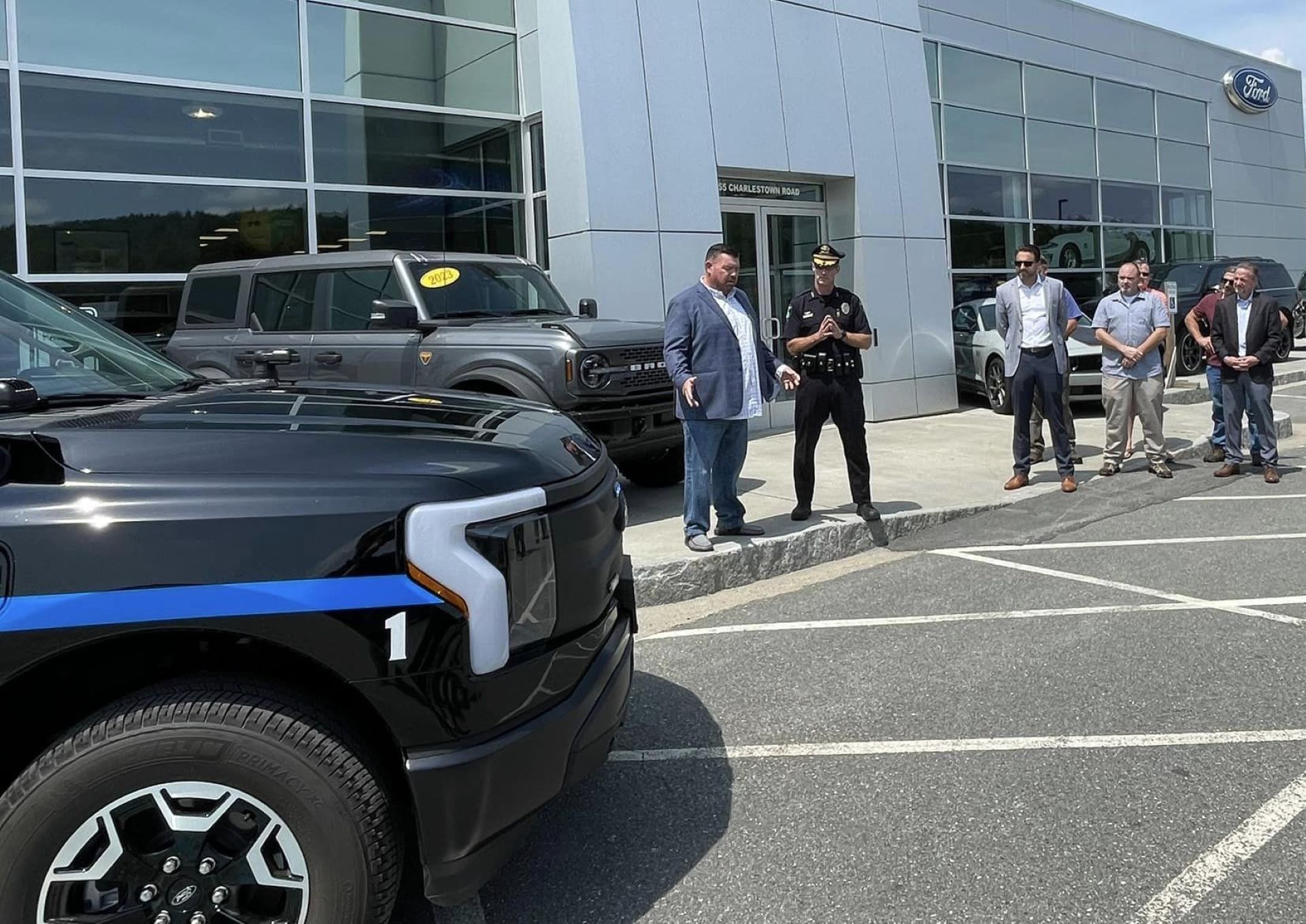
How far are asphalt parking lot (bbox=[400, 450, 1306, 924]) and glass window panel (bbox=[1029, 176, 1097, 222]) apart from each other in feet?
47.5

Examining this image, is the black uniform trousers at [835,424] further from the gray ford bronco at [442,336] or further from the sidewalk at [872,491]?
the gray ford bronco at [442,336]

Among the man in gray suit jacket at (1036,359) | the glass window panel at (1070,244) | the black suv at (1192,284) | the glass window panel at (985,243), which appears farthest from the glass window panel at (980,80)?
the man in gray suit jacket at (1036,359)

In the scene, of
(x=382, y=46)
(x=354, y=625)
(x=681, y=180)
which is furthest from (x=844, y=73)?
(x=354, y=625)

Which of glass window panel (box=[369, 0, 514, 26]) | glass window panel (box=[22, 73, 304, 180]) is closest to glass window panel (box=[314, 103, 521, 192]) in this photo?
glass window panel (box=[22, 73, 304, 180])

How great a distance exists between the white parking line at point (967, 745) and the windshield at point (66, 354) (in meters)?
2.04

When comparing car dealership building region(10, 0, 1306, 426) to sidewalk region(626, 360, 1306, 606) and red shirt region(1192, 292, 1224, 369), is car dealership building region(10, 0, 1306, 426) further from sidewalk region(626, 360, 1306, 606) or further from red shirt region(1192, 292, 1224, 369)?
red shirt region(1192, 292, 1224, 369)

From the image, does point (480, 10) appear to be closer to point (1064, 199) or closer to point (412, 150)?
point (412, 150)

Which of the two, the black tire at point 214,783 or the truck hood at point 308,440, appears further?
the truck hood at point 308,440

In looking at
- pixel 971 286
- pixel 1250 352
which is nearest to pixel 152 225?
pixel 1250 352

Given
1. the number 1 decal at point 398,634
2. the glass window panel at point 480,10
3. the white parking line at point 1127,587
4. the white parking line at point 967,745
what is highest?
the glass window panel at point 480,10

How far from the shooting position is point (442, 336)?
7430 mm

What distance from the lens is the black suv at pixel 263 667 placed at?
214cm

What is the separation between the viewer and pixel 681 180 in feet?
38.3

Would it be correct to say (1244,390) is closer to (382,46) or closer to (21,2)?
(382,46)
